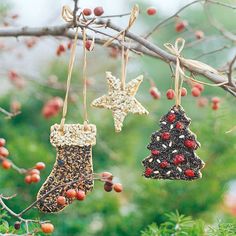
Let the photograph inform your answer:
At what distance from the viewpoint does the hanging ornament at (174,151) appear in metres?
0.80

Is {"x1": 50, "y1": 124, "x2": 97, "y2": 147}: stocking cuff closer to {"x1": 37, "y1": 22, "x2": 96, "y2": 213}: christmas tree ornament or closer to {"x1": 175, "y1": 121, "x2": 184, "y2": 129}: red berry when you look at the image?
{"x1": 37, "y1": 22, "x2": 96, "y2": 213}: christmas tree ornament

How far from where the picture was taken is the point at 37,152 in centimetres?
120

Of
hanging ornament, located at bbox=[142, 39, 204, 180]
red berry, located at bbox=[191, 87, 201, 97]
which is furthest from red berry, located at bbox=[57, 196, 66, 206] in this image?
red berry, located at bbox=[191, 87, 201, 97]

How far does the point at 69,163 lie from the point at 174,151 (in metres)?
0.15

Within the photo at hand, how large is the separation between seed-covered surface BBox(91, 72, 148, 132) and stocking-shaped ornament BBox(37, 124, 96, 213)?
4 centimetres

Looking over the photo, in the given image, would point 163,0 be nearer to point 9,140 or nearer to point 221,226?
point 9,140

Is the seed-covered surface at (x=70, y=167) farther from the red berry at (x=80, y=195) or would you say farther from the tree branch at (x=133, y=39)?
the tree branch at (x=133, y=39)

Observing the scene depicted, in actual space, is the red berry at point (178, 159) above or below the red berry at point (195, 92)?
below

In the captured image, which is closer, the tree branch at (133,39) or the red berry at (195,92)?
the tree branch at (133,39)

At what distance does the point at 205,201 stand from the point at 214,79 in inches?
16.0

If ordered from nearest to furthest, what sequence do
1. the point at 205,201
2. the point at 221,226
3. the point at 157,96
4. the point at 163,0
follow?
the point at 221,226
the point at 157,96
the point at 205,201
the point at 163,0

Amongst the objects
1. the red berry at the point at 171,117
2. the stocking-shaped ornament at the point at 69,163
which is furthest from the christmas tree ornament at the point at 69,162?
the red berry at the point at 171,117

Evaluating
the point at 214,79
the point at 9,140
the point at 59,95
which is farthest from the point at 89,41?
the point at 59,95

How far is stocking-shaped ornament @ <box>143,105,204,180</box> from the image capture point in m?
0.80
